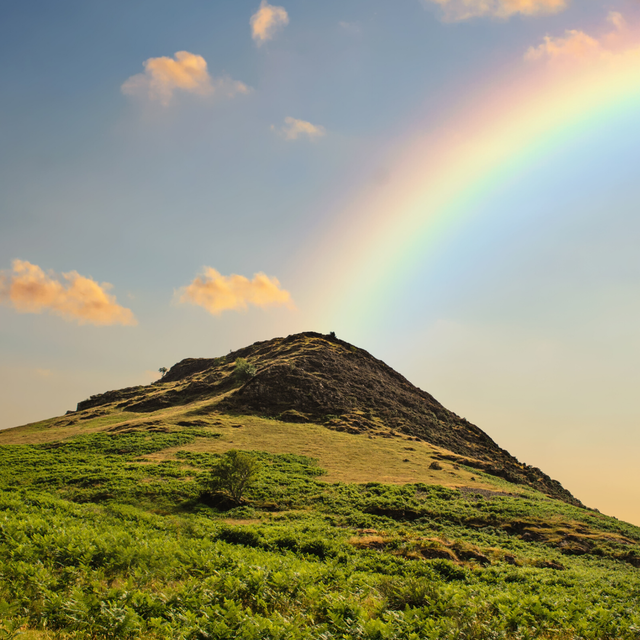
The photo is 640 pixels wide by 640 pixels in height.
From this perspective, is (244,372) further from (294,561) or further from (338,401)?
(294,561)

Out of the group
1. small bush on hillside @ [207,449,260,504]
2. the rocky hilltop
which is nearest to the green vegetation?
small bush on hillside @ [207,449,260,504]

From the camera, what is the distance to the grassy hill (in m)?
7.86

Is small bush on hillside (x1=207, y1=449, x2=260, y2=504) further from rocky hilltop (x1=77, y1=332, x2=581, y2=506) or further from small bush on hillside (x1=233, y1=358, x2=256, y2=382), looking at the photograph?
small bush on hillside (x1=233, y1=358, x2=256, y2=382)

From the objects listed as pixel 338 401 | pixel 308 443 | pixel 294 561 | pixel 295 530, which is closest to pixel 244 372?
pixel 338 401

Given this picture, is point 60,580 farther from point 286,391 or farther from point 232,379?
point 232,379

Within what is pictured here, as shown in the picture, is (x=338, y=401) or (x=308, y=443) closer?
(x=308, y=443)

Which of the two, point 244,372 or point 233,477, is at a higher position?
point 244,372

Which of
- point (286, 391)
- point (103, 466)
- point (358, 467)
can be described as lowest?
point (103, 466)

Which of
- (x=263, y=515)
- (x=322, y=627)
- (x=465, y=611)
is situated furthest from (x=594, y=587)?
(x=263, y=515)

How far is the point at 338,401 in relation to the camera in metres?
69.9

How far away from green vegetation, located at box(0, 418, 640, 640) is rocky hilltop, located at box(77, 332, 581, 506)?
25.0m

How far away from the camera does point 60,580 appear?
28.4 ft

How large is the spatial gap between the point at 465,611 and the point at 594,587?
10.3m

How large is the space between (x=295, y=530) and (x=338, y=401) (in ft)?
159
